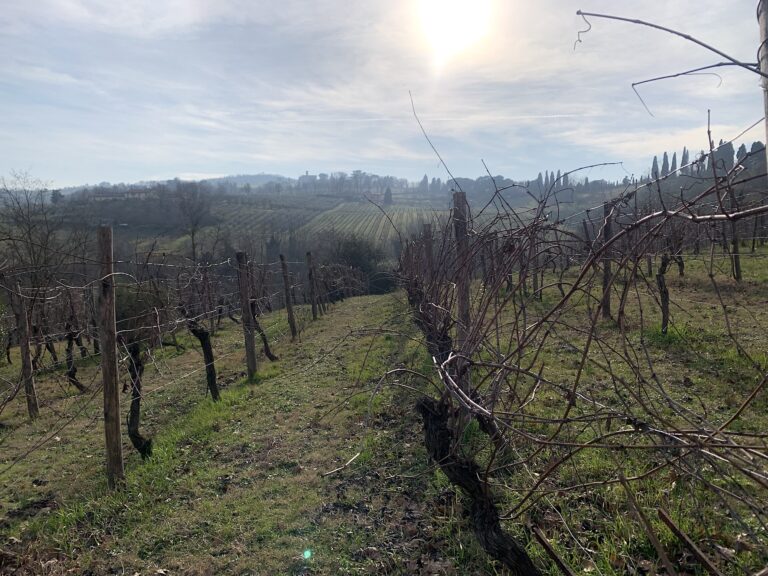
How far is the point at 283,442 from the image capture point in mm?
5262

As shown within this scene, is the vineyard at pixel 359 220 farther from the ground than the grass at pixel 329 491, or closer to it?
farther from the ground

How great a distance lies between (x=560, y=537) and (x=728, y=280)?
10199 mm

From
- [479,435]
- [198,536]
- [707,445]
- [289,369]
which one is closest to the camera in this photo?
[707,445]

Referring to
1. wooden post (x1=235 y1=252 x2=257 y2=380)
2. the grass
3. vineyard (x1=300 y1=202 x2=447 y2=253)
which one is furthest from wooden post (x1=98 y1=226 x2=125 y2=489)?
vineyard (x1=300 y1=202 x2=447 y2=253)

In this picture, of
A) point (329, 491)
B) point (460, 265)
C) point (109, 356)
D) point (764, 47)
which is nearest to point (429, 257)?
Answer: point (460, 265)

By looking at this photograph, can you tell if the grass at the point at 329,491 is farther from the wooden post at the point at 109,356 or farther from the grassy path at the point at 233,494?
the wooden post at the point at 109,356

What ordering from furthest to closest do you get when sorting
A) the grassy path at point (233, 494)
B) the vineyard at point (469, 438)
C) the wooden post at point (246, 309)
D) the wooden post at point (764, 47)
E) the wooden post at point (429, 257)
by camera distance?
the wooden post at point (246, 309), the wooden post at point (429, 257), the grassy path at point (233, 494), the vineyard at point (469, 438), the wooden post at point (764, 47)

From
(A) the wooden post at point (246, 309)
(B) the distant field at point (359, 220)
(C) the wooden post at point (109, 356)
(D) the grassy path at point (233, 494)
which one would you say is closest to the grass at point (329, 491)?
(D) the grassy path at point (233, 494)

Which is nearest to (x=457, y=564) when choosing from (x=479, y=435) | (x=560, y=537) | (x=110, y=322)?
(x=560, y=537)

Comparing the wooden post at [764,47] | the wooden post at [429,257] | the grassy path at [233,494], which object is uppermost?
the wooden post at [764,47]

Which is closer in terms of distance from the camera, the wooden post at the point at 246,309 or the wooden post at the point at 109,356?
the wooden post at the point at 109,356

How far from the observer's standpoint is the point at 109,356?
450 cm

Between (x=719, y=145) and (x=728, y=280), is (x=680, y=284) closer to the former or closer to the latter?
(x=728, y=280)

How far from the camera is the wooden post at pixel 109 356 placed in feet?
14.5
